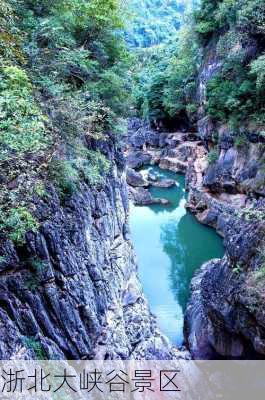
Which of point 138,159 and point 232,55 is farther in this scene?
point 138,159

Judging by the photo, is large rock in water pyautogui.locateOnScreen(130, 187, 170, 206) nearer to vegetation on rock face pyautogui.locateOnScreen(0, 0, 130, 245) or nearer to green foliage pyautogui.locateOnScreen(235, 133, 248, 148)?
green foliage pyautogui.locateOnScreen(235, 133, 248, 148)

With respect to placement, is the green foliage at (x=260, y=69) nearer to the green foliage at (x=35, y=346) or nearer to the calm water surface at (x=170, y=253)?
the calm water surface at (x=170, y=253)

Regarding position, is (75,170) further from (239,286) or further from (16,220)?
(239,286)

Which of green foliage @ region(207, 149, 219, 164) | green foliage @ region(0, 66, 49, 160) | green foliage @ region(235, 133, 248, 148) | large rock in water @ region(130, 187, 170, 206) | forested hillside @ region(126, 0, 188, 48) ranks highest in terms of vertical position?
forested hillside @ region(126, 0, 188, 48)

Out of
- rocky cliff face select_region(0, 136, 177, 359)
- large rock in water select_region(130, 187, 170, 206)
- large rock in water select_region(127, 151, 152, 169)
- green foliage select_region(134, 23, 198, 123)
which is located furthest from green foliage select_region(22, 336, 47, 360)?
large rock in water select_region(127, 151, 152, 169)

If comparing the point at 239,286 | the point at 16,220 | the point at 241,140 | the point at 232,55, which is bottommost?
the point at 239,286

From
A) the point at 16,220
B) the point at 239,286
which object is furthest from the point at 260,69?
the point at 16,220
